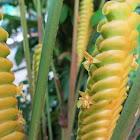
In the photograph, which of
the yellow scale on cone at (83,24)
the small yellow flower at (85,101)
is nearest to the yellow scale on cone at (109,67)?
the small yellow flower at (85,101)

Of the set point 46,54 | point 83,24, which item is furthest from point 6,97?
point 83,24

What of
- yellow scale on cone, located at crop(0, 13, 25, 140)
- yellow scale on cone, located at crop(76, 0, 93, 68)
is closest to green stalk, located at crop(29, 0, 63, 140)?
yellow scale on cone, located at crop(0, 13, 25, 140)

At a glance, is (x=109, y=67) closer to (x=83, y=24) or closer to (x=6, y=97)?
(x=6, y=97)

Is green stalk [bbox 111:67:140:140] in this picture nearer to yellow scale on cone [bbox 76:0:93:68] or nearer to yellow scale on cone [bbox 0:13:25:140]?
yellow scale on cone [bbox 0:13:25:140]

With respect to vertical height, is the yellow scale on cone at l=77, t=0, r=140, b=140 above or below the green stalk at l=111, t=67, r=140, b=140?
above

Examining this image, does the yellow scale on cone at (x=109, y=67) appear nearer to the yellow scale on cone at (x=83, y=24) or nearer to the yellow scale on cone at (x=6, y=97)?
the yellow scale on cone at (x=6, y=97)

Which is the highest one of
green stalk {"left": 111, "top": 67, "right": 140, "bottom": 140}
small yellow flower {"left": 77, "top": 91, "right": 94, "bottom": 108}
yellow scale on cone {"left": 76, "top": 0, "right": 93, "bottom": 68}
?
yellow scale on cone {"left": 76, "top": 0, "right": 93, "bottom": 68}

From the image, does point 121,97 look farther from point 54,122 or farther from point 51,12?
point 54,122
